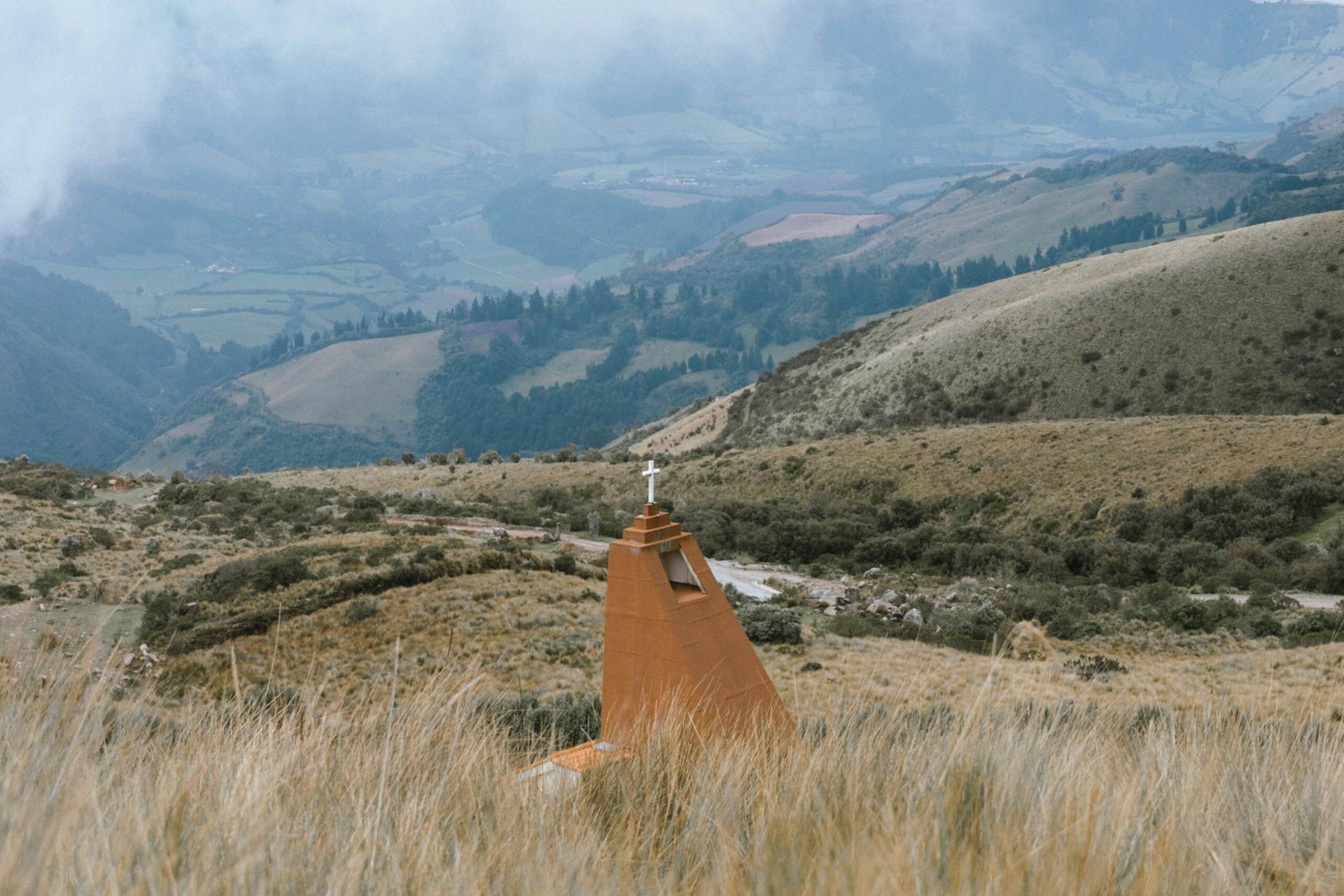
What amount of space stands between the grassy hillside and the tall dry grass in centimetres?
6205

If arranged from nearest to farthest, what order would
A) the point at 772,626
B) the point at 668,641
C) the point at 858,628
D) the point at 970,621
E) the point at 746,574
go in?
1. the point at 668,641
2. the point at 772,626
3. the point at 970,621
4. the point at 858,628
5. the point at 746,574

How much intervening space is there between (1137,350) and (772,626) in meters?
51.7

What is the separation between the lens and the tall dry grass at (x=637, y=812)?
272 centimetres

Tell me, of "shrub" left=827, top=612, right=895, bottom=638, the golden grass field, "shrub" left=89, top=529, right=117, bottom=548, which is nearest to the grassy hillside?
"shrub" left=827, top=612, right=895, bottom=638

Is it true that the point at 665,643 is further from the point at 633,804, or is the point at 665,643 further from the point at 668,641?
the point at 633,804

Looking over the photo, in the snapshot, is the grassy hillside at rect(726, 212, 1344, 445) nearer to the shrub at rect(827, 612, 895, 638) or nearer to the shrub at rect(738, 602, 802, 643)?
the shrub at rect(827, 612, 895, 638)

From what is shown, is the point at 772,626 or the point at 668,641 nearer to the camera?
the point at 668,641

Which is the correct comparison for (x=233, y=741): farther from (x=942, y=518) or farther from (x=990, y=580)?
(x=942, y=518)

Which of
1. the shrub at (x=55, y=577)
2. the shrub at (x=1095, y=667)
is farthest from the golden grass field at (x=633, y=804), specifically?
the shrub at (x=55, y=577)

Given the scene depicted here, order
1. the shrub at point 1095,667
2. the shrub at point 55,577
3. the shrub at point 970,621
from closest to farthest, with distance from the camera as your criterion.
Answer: the shrub at point 1095,667 < the shrub at point 55,577 < the shrub at point 970,621

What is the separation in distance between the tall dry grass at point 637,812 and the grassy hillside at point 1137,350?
6205 centimetres

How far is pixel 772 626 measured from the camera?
23281 millimetres

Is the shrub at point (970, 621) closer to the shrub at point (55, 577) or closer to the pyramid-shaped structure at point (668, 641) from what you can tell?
the pyramid-shaped structure at point (668, 641)

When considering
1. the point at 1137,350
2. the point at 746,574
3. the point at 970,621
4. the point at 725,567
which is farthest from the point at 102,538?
the point at 1137,350
